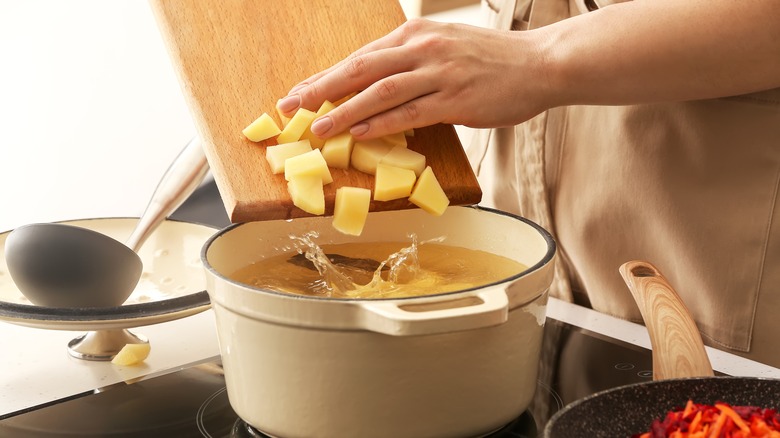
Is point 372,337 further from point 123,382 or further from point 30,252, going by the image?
point 30,252

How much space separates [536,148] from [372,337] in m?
0.66

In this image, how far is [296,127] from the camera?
85 centimetres

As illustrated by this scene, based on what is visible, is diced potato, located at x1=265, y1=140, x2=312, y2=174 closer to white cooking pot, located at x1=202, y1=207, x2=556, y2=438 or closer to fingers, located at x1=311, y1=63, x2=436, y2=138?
fingers, located at x1=311, y1=63, x2=436, y2=138

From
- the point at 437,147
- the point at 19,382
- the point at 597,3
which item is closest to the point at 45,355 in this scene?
the point at 19,382

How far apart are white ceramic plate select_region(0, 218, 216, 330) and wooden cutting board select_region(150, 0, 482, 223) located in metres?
0.13

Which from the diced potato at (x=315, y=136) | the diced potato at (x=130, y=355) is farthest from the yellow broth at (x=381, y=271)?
the diced potato at (x=130, y=355)

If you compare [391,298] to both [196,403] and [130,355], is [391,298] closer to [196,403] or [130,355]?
[196,403]

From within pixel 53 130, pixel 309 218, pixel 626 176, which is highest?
pixel 309 218

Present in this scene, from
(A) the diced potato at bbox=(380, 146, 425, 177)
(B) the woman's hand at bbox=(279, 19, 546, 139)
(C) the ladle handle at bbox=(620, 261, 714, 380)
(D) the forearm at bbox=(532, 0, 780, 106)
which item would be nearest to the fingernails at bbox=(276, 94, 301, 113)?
(B) the woman's hand at bbox=(279, 19, 546, 139)

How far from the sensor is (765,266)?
107cm

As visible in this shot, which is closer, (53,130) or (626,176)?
(626,176)

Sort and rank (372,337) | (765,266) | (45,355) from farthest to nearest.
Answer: (765,266) < (45,355) < (372,337)

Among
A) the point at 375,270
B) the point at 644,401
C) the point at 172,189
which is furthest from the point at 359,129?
the point at 644,401

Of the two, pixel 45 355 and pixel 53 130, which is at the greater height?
pixel 45 355
